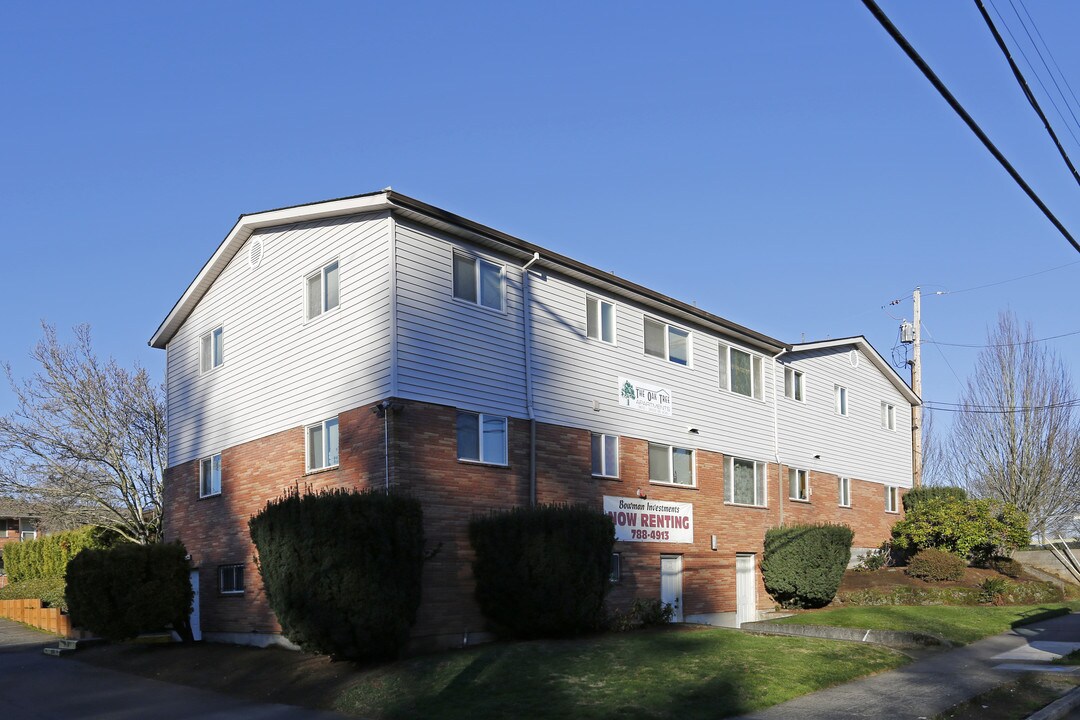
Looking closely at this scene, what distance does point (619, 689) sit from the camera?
14234mm

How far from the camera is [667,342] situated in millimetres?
26281

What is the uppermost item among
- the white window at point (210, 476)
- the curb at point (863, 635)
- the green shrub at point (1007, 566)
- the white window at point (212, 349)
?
the white window at point (212, 349)

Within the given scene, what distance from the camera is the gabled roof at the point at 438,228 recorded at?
63.8ft

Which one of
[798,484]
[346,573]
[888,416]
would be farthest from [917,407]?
[346,573]

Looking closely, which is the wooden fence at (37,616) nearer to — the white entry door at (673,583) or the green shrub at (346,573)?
the green shrub at (346,573)

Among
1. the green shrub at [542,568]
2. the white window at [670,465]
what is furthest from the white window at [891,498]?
the green shrub at [542,568]

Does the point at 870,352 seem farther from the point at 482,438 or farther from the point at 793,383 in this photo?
the point at 482,438

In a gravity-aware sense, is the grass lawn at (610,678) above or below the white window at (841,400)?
below

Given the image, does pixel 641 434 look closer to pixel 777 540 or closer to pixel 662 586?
pixel 662 586

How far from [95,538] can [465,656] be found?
2094cm

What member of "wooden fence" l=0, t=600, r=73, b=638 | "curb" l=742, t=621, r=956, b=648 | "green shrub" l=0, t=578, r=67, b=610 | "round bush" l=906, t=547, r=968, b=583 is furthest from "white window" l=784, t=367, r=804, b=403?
"green shrub" l=0, t=578, r=67, b=610

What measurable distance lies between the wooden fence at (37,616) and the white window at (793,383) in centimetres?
2097

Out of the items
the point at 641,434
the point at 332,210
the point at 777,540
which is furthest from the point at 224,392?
the point at 777,540

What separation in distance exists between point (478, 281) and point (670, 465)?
7.57 metres
